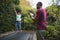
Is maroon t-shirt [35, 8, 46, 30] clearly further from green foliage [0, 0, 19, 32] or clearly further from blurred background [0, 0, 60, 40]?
green foliage [0, 0, 19, 32]

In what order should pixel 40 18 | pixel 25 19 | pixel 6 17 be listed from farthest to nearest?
pixel 25 19 → pixel 6 17 → pixel 40 18

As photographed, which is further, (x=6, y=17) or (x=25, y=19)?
(x=25, y=19)

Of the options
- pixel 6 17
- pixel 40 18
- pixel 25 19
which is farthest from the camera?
pixel 25 19

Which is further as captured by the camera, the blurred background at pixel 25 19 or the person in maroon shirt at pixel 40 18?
the blurred background at pixel 25 19

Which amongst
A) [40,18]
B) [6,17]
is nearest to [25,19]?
[6,17]

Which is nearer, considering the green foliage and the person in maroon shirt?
the person in maroon shirt

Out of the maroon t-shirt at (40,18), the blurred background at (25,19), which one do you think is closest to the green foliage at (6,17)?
the blurred background at (25,19)

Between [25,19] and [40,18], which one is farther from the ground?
[40,18]

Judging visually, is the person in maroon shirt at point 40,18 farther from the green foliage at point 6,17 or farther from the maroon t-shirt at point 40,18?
the green foliage at point 6,17

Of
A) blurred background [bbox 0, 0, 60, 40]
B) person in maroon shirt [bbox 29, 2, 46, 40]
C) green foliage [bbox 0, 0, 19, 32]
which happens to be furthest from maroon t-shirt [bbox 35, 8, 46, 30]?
green foliage [bbox 0, 0, 19, 32]

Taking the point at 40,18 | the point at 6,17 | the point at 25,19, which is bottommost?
the point at 25,19

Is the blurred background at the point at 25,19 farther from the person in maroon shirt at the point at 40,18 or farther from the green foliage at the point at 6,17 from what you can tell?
the person in maroon shirt at the point at 40,18

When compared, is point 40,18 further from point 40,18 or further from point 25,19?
point 25,19

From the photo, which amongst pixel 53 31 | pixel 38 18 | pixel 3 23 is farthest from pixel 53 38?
pixel 38 18
